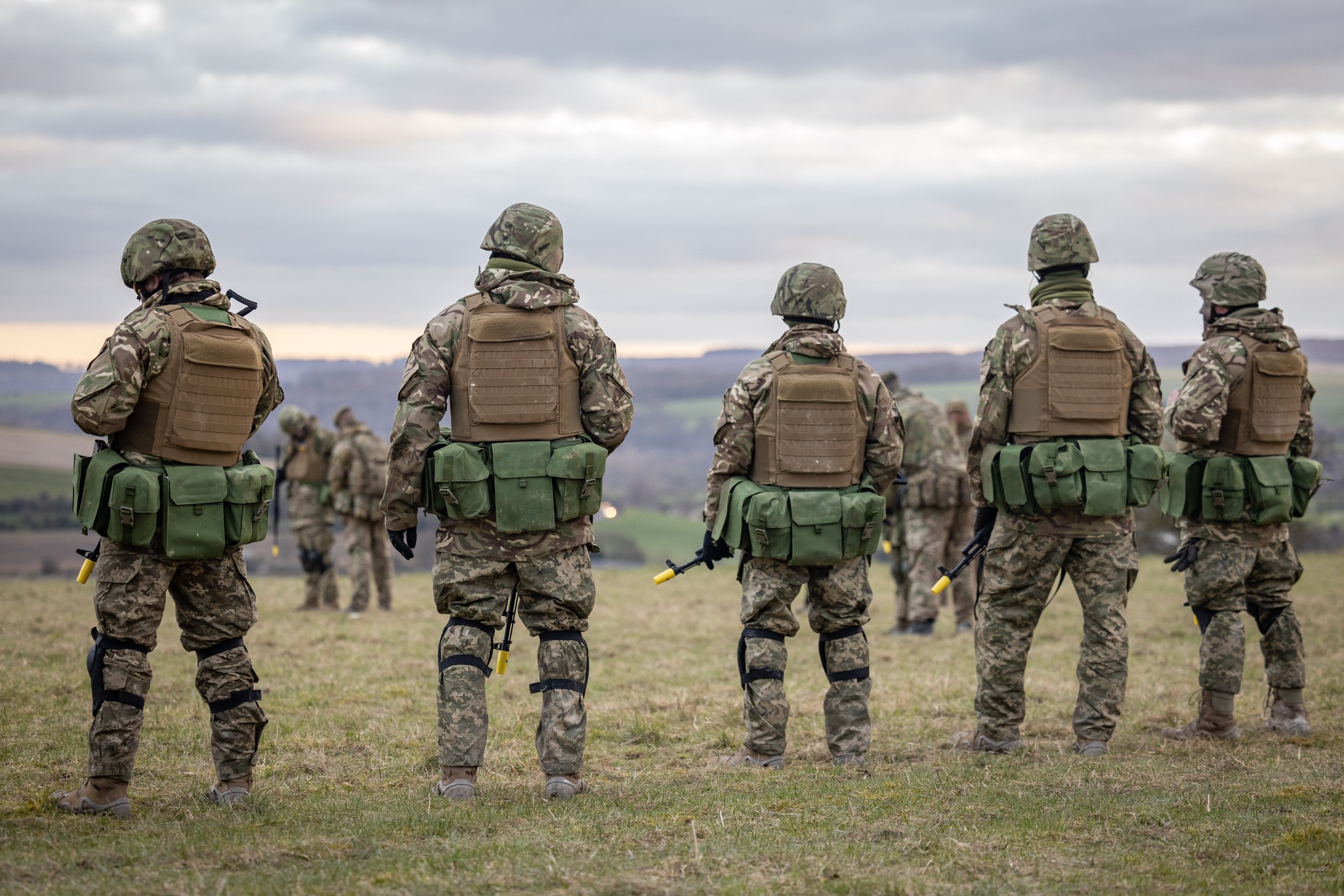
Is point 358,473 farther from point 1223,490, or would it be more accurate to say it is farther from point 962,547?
point 1223,490

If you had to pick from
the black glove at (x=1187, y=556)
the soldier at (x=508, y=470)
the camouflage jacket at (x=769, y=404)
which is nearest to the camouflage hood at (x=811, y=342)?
the camouflage jacket at (x=769, y=404)

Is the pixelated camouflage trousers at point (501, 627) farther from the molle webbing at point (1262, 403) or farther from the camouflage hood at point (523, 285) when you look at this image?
the molle webbing at point (1262, 403)

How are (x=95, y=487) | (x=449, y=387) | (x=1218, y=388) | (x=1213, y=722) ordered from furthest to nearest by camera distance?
(x=1213, y=722) < (x=1218, y=388) < (x=449, y=387) < (x=95, y=487)

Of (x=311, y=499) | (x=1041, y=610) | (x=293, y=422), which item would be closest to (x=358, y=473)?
(x=311, y=499)

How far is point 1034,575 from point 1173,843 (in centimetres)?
238

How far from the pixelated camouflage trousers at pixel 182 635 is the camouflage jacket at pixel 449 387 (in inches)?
34.8

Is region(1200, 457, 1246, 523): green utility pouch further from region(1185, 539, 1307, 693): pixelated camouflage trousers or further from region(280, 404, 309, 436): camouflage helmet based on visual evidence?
region(280, 404, 309, 436): camouflage helmet

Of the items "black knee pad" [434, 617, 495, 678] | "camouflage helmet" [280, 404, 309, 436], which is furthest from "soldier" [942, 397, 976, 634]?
"camouflage helmet" [280, 404, 309, 436]

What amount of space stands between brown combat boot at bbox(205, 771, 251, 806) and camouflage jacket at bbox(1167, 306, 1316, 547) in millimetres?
5949

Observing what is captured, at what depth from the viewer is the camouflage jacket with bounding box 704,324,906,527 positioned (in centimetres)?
721

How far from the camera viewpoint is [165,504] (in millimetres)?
5855

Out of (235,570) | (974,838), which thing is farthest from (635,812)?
(235,570)

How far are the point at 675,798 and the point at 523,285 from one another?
2.67 m

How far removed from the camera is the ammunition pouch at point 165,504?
228 inches
